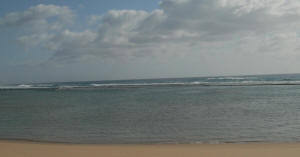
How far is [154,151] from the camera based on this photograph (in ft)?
18.6

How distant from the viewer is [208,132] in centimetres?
812

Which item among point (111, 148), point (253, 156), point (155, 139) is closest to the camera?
point (253, 156)

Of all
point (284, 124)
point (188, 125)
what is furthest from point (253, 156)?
point (284, 124)

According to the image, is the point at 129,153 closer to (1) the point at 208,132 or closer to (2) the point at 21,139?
(1) the point at 208,132

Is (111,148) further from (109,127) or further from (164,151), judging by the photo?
(109,127)

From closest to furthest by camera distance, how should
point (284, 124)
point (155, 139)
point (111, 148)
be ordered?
point (111, 148)
point (155, 139)
point (284, 124)

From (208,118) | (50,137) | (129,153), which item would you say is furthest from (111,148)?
(208,118)

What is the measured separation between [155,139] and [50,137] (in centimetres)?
351

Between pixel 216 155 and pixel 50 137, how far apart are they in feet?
17.9

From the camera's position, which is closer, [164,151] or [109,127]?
[164,151]

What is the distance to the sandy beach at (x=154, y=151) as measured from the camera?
537 cm

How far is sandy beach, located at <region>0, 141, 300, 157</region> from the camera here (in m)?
5.37

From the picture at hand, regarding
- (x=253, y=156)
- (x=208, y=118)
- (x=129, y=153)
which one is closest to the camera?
(x=253, y=156)

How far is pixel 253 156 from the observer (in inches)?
204
